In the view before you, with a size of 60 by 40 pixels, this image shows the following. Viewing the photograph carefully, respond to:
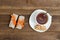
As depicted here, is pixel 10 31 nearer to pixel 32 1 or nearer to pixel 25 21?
pixel 25 21

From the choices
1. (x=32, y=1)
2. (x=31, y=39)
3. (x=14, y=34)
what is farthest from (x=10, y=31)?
(x=32, y=1)

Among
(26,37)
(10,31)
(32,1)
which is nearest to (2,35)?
(10,31)

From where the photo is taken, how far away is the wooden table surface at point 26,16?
1.33 meters

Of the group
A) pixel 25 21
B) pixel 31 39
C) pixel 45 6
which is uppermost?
pixel 45 6

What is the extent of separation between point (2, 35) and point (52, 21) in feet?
1.18

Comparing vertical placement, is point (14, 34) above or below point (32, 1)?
below

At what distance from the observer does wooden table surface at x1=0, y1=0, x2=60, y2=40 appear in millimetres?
1326

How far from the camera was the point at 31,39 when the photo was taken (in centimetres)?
133

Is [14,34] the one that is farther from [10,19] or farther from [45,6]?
[45,6]

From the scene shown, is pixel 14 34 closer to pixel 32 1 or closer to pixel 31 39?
pixel 31 39

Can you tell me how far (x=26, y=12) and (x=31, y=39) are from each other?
193 mm

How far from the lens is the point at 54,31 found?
134cm

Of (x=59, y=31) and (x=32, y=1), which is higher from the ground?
(x=32, y=1)

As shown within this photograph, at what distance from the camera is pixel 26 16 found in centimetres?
135
